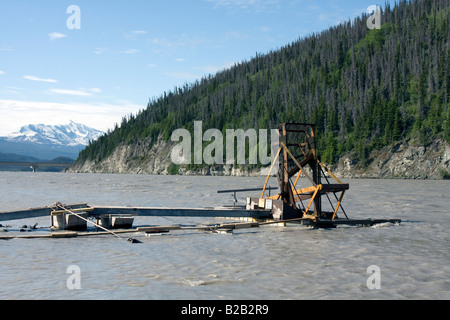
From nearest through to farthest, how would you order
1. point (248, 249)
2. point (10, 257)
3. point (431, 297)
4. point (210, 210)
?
point (431, 297)
point (10, 257)
point (248, 249)
point (210, 210)

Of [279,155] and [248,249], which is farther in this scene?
[279,155]

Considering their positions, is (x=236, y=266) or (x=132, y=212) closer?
(x=236, y=266)

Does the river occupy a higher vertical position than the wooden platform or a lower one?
lower

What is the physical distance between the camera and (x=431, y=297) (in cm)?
1046

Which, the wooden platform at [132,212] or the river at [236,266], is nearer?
the river at [236,266]

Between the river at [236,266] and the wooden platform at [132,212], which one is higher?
the wooden platform at [132,212]

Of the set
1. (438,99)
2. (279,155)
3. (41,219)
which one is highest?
(438,99)

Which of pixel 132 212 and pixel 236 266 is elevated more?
pixel 132 212

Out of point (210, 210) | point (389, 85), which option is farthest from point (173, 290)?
point (389, 85)

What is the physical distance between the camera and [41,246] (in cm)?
1728
